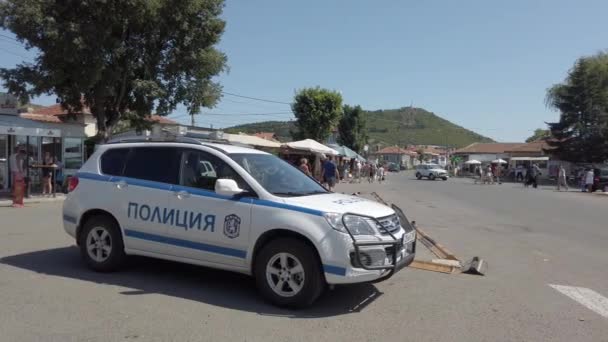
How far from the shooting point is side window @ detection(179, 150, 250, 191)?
242 inches

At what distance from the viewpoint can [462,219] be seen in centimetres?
1466

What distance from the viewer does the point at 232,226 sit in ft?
19.0

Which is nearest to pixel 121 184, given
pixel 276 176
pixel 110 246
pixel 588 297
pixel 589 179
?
pixel 110 246

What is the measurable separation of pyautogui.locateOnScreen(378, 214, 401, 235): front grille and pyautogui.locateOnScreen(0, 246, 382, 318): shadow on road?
0.88 meters

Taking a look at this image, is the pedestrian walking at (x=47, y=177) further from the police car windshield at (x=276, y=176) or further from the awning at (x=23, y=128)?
the police car windshield at (x=276, y=176)

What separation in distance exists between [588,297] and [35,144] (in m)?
20.5

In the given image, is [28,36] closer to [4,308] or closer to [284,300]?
[4,308]

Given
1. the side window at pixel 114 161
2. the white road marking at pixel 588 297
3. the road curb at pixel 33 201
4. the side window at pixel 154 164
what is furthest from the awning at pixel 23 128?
the white road marking at pixel 588 297

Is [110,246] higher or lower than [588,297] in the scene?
higher

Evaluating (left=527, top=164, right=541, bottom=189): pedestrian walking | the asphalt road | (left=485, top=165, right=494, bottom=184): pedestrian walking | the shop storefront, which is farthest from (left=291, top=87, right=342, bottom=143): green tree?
the asphalt road

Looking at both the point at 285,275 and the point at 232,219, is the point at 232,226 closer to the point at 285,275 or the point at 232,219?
the point at 232,219

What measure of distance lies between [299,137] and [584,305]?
4695 centimetres

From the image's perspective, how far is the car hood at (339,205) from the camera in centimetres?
553

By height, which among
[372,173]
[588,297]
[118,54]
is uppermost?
[118,54]
